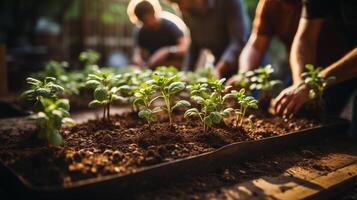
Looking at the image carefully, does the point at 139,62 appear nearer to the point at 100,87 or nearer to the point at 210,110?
the point at 100,87

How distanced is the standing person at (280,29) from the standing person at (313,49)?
0.19m

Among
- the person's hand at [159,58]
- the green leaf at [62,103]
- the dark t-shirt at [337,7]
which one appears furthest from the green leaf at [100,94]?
the person's hand at [159,58]

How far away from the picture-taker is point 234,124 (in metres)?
2.63

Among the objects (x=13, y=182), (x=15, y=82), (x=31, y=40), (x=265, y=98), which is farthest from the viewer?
(x=31, y=40)

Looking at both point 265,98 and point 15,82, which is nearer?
point 265,98

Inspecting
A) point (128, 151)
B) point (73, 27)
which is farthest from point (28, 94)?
point (73, 27)

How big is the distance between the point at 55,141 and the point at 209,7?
3.01 meters

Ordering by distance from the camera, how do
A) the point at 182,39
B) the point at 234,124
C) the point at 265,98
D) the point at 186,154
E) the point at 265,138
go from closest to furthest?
the point at 186,154, the point at 265,138, the point at 234,124, the point at 265,98, the point at 182,39

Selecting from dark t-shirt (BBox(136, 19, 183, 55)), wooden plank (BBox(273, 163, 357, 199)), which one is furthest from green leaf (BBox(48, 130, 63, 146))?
dark t-shirt (BBox(136, 19, 183, 55))

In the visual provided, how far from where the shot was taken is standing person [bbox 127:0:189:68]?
5.55 meters

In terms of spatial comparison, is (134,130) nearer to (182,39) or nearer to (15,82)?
(15,82)

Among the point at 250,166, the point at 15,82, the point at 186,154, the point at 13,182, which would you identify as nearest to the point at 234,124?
the point at 250,166

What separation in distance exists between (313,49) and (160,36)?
3.44 metres

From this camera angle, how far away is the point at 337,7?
3.13m
